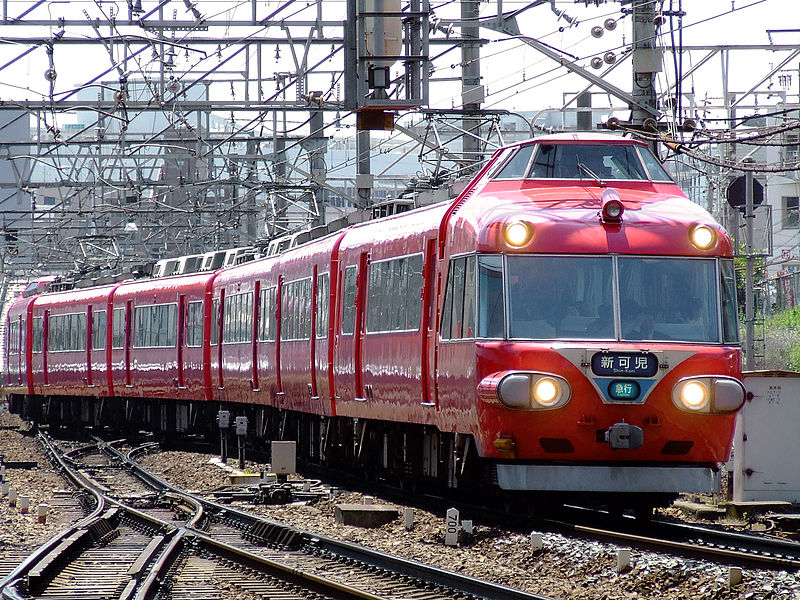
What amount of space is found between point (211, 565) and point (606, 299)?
12.5 feet

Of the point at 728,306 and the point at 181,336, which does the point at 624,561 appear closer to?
the point at 728,306

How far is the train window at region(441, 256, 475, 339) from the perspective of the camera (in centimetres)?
1251

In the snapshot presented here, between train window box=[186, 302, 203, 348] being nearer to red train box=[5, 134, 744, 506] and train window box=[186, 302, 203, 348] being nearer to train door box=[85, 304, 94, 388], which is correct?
train door box=[85, 304, 94, 388]

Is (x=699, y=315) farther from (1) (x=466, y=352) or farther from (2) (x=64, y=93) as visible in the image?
(2) (x=64, y=93)

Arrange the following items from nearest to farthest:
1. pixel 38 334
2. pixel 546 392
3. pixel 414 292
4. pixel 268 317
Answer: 1. pixel 546 392
2. pixel 414 292
3. pixel 268 317
4. pixel 38 334

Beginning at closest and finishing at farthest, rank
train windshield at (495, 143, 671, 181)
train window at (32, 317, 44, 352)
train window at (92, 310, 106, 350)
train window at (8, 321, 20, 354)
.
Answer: train windshield at (495, 143, 671, 181)
train window at (92, 310, 106, 350)
train window at (32, 317, 44, 352)
train window at (8, 321, 20, 354)

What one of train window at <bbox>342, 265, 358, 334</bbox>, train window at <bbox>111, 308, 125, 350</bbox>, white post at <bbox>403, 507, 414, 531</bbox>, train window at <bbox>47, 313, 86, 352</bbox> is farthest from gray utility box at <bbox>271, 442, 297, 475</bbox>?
train window at <bbox>47, 313, 86, 352</bbox>

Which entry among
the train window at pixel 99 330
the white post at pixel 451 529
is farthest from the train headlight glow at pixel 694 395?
the train window at pixel 99 330

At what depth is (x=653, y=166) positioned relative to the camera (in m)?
13.9

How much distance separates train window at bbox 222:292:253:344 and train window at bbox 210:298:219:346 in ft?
1.60

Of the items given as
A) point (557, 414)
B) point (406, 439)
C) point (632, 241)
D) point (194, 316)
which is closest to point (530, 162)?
point (632, 241)

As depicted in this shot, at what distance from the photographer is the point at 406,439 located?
16000mm

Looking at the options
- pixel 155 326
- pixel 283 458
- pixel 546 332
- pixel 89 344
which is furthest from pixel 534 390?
pixel 89 344

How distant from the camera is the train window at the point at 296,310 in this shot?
20.0 meters
